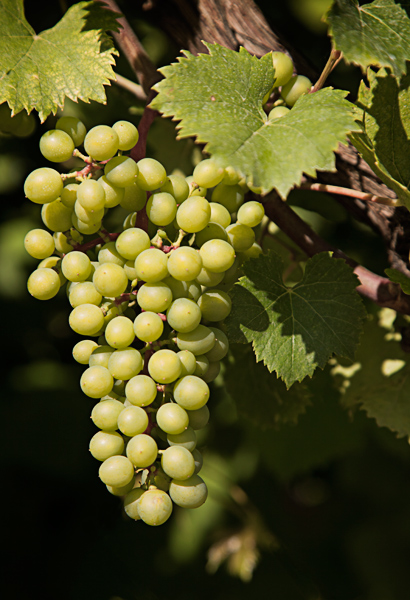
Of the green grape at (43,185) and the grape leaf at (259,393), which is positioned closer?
the green grape at (43,185)

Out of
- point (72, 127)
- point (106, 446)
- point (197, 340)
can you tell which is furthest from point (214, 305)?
point (72, 127)

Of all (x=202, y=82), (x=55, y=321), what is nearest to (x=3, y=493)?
(x=55, y=321)

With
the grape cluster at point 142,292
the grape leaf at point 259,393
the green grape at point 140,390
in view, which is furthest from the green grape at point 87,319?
the grape leaf at point 259,393

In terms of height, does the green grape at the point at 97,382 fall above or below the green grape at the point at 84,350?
above

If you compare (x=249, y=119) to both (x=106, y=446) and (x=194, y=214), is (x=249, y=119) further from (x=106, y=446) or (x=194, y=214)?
A: (x=106, y=446)

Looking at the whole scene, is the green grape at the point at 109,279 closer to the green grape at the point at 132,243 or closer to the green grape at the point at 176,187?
the green grape at the point at 132,243

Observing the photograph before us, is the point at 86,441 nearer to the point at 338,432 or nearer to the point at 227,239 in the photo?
the point at 338,432

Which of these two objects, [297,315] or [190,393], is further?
[297,315]
